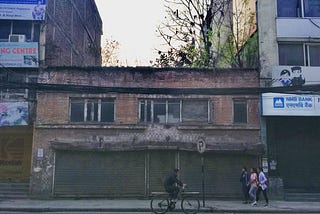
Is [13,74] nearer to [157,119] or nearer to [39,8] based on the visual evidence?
[39,8]

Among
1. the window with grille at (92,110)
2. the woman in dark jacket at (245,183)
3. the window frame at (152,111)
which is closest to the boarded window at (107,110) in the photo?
the window with grille at (92,110)

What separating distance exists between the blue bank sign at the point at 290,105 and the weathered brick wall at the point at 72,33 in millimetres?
12516

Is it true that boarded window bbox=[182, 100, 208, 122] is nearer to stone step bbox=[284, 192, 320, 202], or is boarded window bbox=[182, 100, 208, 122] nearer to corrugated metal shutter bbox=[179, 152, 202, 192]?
corrugated metal shutter bbox=[179, 152, 202, 192]

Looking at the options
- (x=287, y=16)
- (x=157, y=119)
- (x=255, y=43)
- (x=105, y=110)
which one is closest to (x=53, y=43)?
(x=105, y=110)

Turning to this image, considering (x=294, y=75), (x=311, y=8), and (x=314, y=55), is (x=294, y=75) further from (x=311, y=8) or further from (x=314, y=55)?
(x=311, y=8)

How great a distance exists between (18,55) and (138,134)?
7.95m

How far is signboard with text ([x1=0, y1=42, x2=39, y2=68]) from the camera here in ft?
72.8

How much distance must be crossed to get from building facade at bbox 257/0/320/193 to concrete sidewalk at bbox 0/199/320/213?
281cm

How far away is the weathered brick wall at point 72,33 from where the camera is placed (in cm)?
2483

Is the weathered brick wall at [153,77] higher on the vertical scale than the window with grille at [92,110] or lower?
higher

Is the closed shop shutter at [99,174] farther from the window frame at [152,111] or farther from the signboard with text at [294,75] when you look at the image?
the signboard with text at [294,75]

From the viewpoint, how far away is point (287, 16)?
22.6m

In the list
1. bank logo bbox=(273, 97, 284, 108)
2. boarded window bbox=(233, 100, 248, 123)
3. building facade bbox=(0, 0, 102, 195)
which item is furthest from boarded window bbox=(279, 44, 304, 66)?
building facade bbox=(0, 0, 102, 195)

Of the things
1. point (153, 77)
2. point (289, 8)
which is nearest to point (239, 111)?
point (153, 77)
